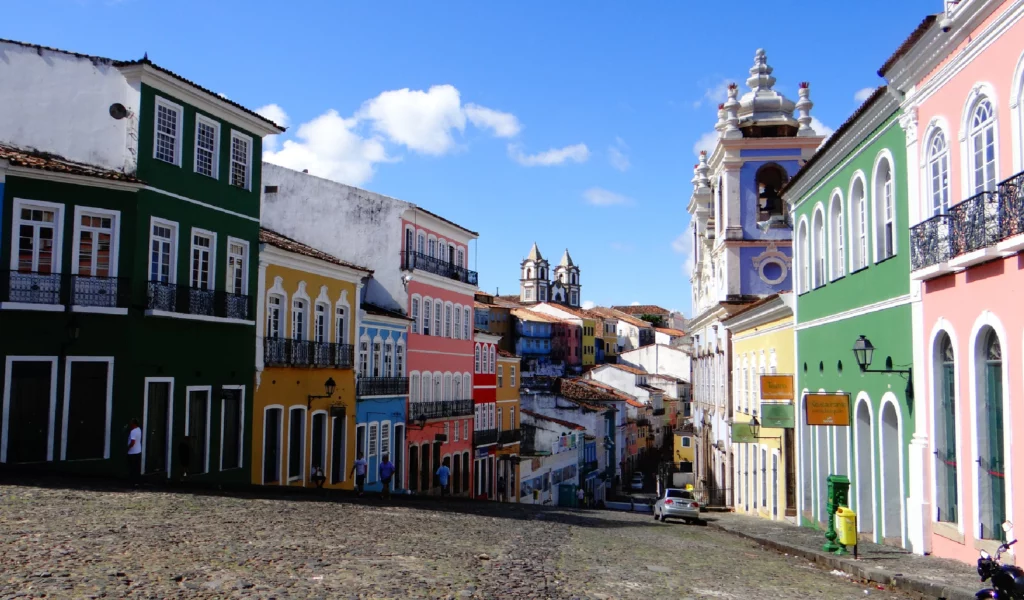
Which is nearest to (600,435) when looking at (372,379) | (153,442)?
(372,379)

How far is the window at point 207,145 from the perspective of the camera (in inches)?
931

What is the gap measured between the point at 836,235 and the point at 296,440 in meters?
16.0

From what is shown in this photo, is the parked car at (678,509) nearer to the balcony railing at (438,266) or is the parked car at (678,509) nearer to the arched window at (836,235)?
the arched window at (836,235)

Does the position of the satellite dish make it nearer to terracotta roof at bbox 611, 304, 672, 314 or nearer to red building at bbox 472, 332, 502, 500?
red building at bbox 472, 332, 502, 500

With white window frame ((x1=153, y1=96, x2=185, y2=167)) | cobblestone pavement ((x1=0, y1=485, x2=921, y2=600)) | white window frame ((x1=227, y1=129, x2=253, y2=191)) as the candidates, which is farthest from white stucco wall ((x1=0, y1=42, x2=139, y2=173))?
cobblestone pavement ((x1=0, y1=485, x2=921, y2=600))

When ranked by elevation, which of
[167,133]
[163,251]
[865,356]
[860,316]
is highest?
[167,133]

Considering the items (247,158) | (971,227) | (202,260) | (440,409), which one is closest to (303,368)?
(202,260)

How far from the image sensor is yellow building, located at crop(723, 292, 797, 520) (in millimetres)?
24469

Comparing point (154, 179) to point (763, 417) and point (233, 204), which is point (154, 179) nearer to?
point (233, 204)

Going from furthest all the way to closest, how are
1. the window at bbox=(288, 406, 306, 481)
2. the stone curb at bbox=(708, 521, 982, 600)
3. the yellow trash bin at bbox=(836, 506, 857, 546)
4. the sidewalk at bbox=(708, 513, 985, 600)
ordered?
the window at bbox=(288, 406, 306, 481) → the yellow trash bin at bbox=(836, 506, 857, 546) → the sidewalk at bbox=(708, 513, 985, 600) → the stone curb at bbox=(708, 521, 982, 600)

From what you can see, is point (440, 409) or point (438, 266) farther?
point (438, 266)

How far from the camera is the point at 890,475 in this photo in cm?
1711

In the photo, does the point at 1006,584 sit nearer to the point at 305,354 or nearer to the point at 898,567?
the point at 898,567

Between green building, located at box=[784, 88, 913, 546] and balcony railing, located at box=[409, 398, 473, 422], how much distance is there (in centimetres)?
1759
